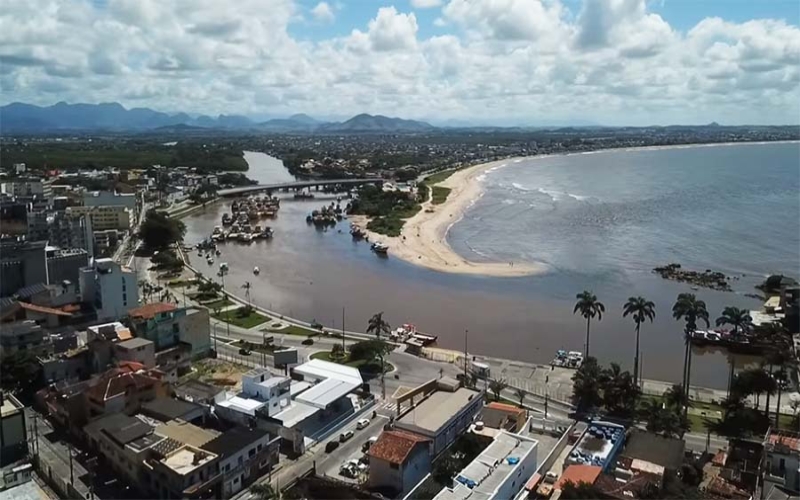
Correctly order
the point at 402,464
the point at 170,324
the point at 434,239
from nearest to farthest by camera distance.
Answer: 1. the point at 402,464
2. the point at 170,324
3. the point at 434,239

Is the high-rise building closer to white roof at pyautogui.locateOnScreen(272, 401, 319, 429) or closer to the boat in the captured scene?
white roof at pyautogui.locateOnScreen(272, 401, 319, 429)

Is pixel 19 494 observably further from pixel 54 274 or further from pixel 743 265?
pixel 743 265

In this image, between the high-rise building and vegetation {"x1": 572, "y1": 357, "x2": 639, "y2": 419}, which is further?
the high-rise building

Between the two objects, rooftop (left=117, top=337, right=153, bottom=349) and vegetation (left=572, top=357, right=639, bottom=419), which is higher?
rooftop (left=117, top=337, right=153, bottom=349)

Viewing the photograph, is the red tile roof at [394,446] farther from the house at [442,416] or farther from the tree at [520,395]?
the tree at [520,395]

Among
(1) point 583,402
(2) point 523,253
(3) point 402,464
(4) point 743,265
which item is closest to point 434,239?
(2) point 523,253

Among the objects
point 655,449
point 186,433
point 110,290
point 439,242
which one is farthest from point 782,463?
point 439,242

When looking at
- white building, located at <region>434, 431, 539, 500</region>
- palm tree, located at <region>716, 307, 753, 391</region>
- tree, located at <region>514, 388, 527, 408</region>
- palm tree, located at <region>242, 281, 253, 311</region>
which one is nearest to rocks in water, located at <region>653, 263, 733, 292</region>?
palm tree, located at <region>716, 307, 753, 391</region>
